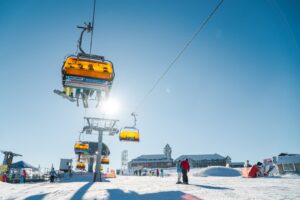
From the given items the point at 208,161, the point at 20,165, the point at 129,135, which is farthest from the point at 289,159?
the point at 208,161

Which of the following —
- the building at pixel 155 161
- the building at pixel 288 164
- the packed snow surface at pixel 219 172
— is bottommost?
the packed snow surface at pixel 219 172

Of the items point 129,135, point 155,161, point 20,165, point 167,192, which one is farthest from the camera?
point 155,161

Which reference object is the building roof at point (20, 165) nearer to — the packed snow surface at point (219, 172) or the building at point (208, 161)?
the packed snow surface at point (219, 172)

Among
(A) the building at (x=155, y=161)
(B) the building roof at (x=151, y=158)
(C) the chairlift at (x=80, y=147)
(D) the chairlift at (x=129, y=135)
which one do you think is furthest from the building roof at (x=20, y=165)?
(B) the building roof at (x=151, y=158)

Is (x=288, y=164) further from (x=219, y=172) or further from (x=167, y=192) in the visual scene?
(x=167, y=192)

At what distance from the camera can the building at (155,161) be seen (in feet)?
313

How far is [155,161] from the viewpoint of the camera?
96.7 metres

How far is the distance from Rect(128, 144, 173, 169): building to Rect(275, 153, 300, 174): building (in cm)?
6620

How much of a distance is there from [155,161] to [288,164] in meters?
71.0

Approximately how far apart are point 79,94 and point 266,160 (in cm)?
3772

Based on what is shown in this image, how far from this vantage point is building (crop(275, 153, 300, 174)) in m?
29.4

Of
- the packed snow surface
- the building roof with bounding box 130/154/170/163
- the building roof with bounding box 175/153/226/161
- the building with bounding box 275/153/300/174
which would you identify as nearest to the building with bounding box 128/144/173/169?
the building roof with bounding box 130/154/170/163

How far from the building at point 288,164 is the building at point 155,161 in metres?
66.2

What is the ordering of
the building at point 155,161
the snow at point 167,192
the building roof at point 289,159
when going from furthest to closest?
the building at point 155,161, the building roof at point 289,159, the snow at point 167,192
